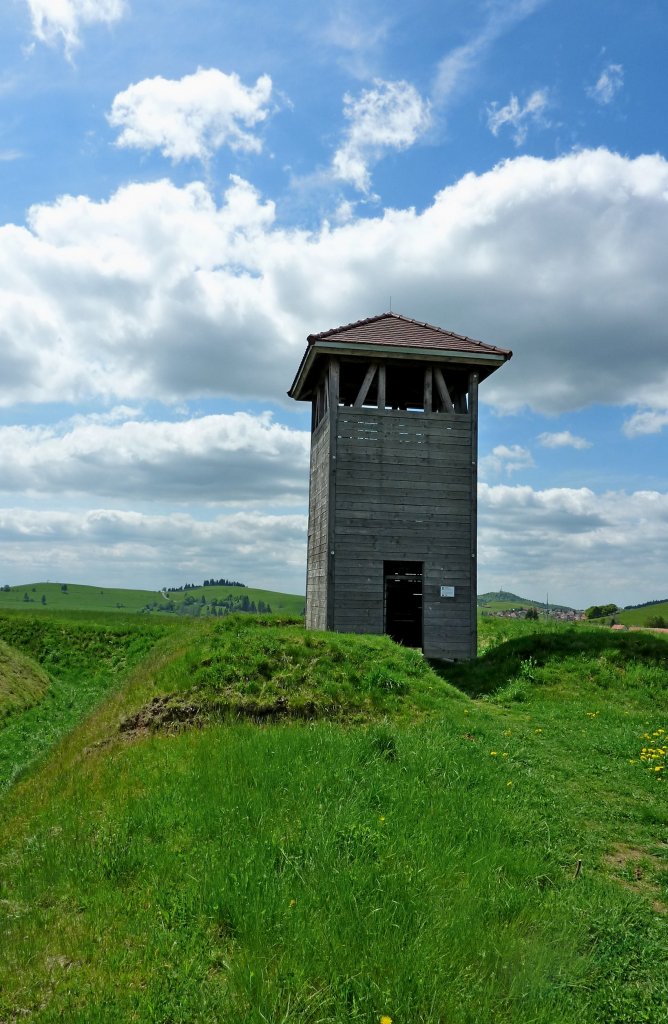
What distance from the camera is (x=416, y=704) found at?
1309 cm

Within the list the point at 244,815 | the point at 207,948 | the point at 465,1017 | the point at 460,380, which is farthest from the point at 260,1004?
the point at 460,380

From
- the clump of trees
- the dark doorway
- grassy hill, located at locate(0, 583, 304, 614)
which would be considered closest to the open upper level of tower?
the dark doorway

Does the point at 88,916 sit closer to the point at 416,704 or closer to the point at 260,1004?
the point at 260,1004

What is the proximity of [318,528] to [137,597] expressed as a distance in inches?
6192

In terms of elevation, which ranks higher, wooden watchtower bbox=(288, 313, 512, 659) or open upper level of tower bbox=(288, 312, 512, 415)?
open upper level of tower bbox=(288, 312, 512, 415)

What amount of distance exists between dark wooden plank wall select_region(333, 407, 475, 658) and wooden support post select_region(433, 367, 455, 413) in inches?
13.5

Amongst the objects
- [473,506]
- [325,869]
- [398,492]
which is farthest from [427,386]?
[325,869]

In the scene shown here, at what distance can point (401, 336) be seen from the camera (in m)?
22.2

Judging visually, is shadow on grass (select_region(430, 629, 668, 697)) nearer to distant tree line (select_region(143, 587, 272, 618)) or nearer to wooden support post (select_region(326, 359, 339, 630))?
wooden support post (select_region(326, 359, 339, 630))

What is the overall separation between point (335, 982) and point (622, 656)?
17336 mm

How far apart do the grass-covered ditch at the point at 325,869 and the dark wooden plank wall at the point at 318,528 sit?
29.2 ft

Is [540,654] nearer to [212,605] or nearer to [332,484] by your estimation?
[332,484]

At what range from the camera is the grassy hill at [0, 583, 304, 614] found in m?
152

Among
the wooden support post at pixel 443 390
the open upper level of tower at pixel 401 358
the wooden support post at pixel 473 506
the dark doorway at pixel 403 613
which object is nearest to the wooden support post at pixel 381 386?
the open upper level of tower at pixel 401 358
